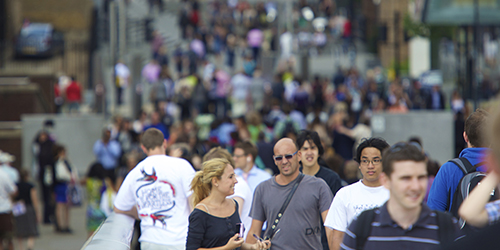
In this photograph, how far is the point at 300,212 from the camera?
578cm

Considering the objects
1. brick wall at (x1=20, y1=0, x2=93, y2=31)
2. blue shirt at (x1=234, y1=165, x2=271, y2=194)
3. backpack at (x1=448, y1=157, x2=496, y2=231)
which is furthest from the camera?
brick wall at (x1=20, y1=0, x2=93, y2=31)

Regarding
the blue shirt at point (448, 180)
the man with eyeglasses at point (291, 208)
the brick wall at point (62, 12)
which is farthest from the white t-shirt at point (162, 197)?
the brick wall at point (62, 12)

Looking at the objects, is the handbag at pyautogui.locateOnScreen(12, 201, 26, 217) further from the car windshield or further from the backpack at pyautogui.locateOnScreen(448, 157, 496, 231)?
the car windshield

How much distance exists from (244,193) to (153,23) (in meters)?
26.2

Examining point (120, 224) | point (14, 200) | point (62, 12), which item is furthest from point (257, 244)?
point (62, 12)

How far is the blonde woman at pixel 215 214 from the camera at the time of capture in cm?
548

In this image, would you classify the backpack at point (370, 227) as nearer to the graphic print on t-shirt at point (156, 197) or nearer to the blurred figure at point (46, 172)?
the graphic print on t-shirt at point (156, 197)

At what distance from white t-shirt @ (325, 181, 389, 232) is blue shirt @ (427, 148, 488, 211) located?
A: 470 mm

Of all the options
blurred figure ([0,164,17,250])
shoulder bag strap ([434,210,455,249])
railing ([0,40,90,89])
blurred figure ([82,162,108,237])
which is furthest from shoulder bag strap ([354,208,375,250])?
railing ([0,40,90,89])

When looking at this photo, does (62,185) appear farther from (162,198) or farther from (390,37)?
(390,37)

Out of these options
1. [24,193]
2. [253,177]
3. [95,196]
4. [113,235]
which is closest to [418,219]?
[113,235]

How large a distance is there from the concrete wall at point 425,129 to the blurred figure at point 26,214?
7757 millimetres

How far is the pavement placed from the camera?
13.6m

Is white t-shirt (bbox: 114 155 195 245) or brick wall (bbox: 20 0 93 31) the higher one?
brick wall (bbox: 20 0 93 31)
